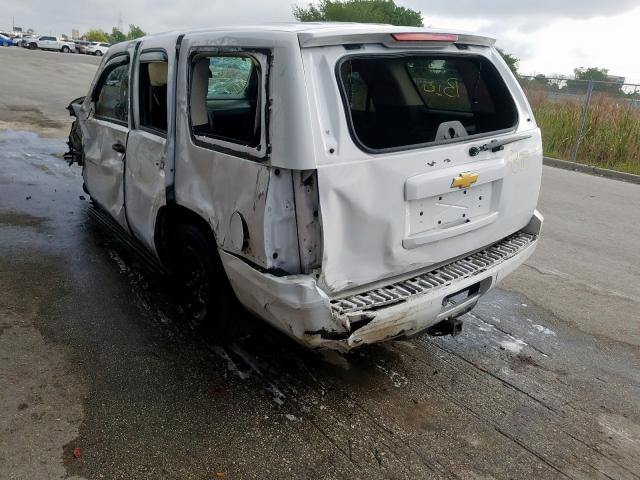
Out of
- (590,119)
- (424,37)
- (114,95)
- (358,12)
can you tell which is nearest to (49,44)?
(358,12)

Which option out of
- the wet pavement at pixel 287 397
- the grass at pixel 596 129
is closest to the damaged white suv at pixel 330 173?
the wet pavement at pixel 287 397

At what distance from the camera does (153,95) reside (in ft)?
12.0

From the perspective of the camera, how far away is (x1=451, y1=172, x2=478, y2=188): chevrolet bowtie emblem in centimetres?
286

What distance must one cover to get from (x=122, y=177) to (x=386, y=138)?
2.03 meters

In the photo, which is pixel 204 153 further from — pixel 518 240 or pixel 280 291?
pixel 518 240

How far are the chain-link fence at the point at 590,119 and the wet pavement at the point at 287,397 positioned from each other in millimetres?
9149

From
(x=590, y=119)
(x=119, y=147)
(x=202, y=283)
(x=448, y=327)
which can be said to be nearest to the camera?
(x=448, y=327)

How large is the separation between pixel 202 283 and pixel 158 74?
1.41m

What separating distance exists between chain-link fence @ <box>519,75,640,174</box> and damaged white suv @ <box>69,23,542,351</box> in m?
9.06

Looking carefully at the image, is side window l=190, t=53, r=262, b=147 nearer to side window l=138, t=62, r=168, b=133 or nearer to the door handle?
side window l=138, t=62, r=168, b=133

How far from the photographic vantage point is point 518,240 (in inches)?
140

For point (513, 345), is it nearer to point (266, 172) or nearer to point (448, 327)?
point (448, 327)

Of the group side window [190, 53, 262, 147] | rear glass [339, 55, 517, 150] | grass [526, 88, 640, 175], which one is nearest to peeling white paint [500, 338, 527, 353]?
rear glass [339, 55, 517, 150]

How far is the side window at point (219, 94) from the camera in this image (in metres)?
2.72
